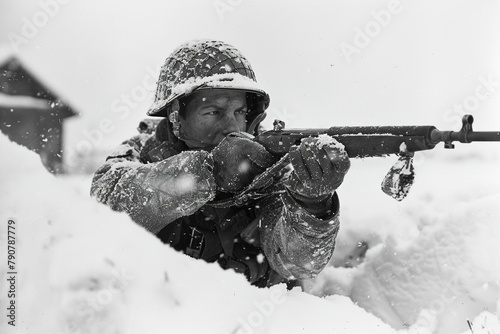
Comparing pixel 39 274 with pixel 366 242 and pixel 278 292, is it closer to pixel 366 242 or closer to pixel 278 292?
pixel 278 292

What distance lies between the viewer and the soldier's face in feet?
13.3

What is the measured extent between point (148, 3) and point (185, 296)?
520 cm

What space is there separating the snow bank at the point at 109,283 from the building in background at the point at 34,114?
12.0 feet

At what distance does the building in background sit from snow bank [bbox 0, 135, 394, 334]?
3.66 m

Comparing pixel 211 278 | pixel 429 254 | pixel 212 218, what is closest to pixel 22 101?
pixel 212 218

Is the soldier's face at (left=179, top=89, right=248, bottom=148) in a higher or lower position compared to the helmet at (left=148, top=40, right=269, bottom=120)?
lower

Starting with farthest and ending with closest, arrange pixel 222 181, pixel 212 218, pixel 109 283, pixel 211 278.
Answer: pixel 212 218 < pixel 222 181 < pixel 211 278 < pixel 109 283

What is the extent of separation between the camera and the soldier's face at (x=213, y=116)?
4043 millimetres

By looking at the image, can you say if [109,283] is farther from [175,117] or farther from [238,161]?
[175,117]

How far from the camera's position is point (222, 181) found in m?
3.47

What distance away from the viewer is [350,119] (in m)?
6.13

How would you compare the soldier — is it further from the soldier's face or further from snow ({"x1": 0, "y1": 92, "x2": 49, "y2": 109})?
snow ({"x1": 0, "y1": 92, "x2": 49, "y2": 109})

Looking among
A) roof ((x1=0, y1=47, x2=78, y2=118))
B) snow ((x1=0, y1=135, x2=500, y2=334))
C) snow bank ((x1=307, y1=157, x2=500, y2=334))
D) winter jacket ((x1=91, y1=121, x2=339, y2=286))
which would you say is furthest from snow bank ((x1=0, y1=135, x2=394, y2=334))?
roof ((x1=0, y1=47, x2=78, y2=118))

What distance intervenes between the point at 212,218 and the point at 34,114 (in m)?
4.67
